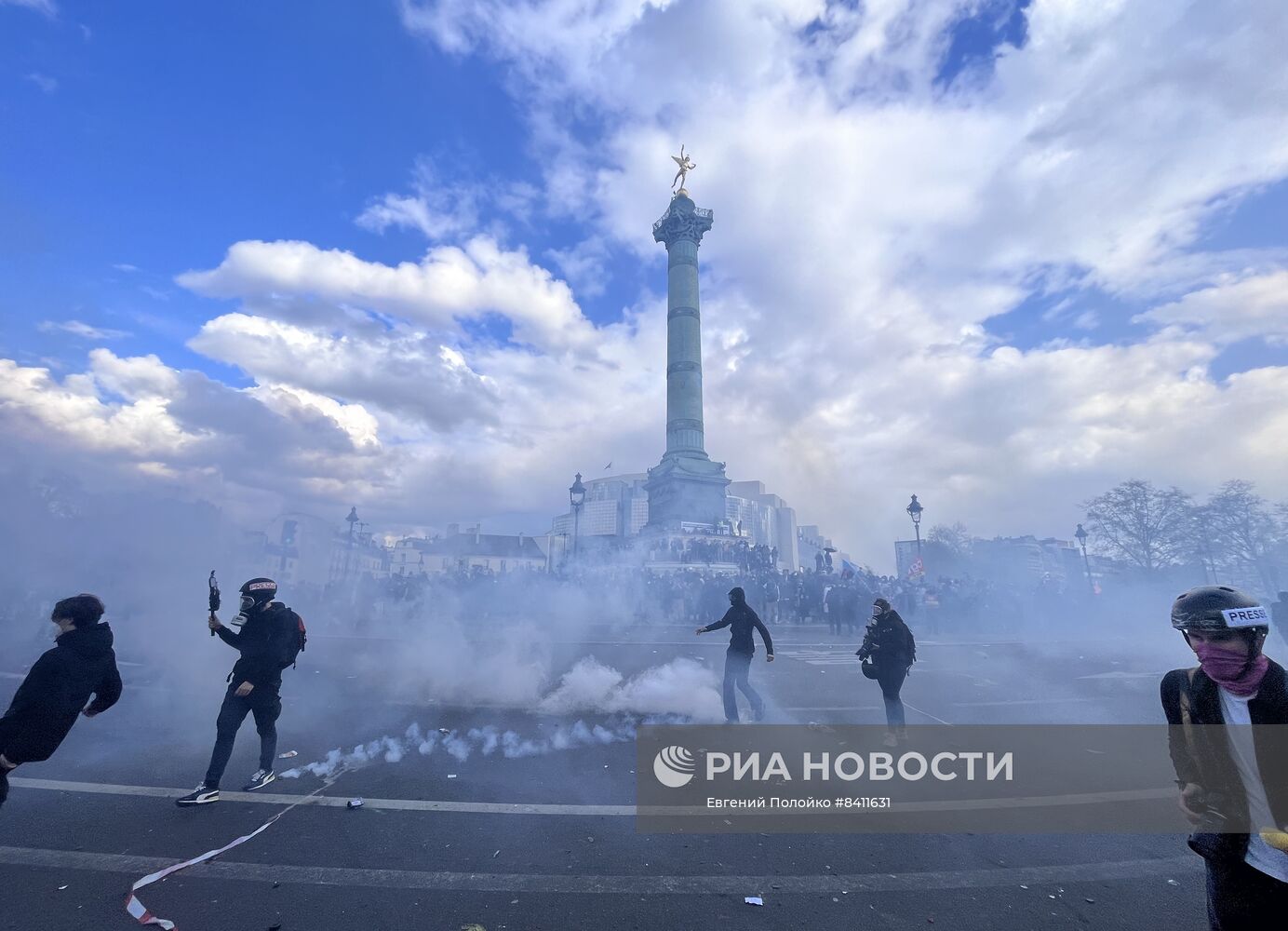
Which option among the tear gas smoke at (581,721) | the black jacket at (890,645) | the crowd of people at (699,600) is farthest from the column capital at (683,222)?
the black jacket at (890,645)

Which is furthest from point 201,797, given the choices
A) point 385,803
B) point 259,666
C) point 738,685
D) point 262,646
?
point 738,685

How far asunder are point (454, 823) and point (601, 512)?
3814 inches

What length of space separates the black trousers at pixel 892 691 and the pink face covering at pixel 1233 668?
13.0 ft

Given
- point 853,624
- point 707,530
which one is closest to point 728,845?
Answer: point 853,624

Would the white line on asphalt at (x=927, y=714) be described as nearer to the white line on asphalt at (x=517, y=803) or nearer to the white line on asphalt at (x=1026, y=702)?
the white line on asphalt at (x=1026, y=702)

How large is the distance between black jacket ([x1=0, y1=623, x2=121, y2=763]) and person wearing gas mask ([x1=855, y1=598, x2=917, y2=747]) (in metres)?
6.09

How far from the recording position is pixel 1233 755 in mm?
1963

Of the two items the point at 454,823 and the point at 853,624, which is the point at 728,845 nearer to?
the point at 454,823

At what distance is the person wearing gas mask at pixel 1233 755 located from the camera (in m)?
1.86

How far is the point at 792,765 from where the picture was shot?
17.4 feet

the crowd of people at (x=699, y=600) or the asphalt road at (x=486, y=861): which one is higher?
the crowd of people at (x=699, y=600)

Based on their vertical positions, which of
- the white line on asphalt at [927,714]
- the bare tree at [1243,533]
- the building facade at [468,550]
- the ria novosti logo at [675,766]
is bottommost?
the ria novosti logo at [675,766]

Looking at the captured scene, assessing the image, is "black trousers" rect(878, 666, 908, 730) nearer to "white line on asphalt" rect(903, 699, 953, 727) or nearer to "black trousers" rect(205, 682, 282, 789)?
"white line on asphalt" rect(903, 699, 953, 727)

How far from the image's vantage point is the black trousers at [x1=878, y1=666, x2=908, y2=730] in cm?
583
